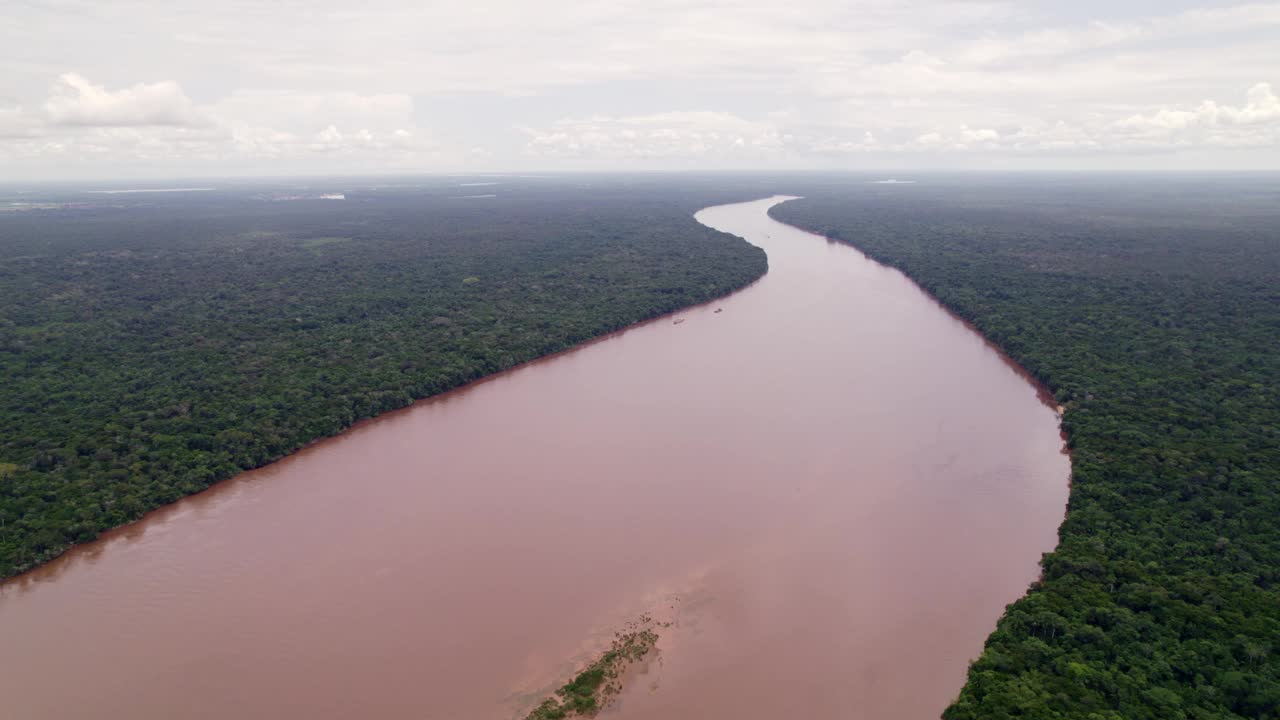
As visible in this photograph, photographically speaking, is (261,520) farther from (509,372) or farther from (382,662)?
(509,372)

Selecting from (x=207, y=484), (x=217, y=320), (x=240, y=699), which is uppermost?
(x=217, y=320)

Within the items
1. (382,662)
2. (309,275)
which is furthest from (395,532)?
(309,275)

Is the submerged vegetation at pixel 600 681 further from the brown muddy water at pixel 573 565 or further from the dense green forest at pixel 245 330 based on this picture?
the dense green forest at pixel 245 330

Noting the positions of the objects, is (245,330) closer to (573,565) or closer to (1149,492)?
(573,565)

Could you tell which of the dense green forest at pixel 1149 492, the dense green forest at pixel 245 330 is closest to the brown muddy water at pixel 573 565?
the dense green forest at pixel 1149 492

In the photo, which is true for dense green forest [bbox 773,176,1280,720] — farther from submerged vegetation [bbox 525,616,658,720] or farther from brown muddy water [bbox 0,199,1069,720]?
submerged vegetation [bbox 525,616,658,720]
